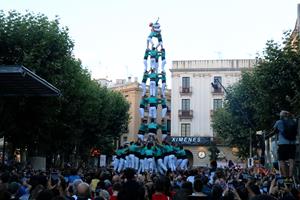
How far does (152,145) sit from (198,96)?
3745 centimetres

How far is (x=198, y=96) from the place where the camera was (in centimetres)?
6700

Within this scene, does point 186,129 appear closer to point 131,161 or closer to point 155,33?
point 155,33

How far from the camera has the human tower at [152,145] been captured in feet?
95.9

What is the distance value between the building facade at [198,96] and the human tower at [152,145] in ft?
114

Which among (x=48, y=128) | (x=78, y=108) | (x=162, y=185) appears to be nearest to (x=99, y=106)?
(x=78, y=108)

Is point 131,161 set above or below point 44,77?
below

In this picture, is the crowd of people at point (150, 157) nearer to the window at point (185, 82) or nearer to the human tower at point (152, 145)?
the human tower at point (152, 145)

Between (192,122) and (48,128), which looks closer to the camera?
Answer: (48,128)

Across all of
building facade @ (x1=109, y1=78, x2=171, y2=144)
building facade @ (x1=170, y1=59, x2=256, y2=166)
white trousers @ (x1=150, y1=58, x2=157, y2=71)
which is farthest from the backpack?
building facade @ (x1=109, y1=78, x2=171, y2=144)

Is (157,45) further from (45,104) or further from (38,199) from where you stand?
(38,199)

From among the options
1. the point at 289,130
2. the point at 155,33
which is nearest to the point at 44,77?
the point at 155,33

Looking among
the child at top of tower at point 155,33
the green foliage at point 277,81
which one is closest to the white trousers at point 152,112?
the child at top of tower at point 155,33

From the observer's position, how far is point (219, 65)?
2594 inches

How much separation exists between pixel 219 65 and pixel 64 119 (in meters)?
32.6
